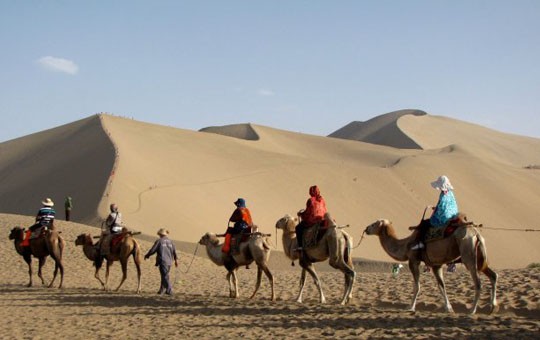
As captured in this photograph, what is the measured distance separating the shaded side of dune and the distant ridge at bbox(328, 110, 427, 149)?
4679 cm

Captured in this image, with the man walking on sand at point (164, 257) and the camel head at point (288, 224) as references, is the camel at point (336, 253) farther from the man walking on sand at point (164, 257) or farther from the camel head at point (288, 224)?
the man walking on sand at point (164, 257)

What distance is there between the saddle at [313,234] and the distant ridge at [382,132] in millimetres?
75858

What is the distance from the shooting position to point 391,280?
18641 millimetres

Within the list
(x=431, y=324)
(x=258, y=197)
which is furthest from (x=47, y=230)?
(x=258, y=197)

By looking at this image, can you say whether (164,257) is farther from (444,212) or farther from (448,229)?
(448,229)

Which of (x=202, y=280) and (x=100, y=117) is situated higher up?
(x=100, y=117)

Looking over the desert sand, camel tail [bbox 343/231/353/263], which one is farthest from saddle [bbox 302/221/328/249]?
the desert sand

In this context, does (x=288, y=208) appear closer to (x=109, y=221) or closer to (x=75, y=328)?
(x=109, y=221)

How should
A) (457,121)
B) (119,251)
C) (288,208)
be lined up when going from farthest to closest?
(457,121), (288,208), (119,251)

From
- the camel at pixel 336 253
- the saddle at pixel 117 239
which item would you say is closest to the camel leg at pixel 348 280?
the camel at pixel 336 253

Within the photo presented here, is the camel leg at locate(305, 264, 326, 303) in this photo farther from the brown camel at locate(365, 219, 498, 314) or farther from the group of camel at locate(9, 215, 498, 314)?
the brown camel at locate(365, 219, 498, 314)

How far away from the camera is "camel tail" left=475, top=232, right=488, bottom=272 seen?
1160 centimetres

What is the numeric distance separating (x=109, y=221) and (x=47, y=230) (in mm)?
1832

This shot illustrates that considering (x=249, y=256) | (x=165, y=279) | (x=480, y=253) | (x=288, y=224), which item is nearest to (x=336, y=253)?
(x=288, y=224)
